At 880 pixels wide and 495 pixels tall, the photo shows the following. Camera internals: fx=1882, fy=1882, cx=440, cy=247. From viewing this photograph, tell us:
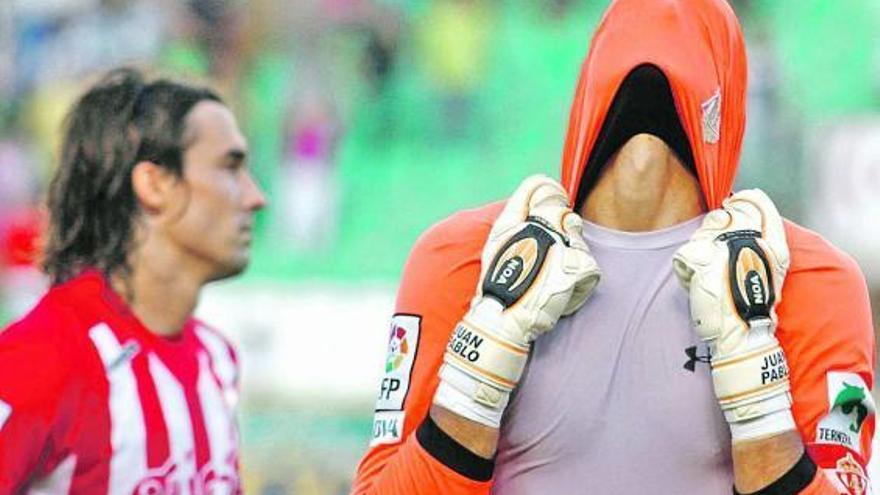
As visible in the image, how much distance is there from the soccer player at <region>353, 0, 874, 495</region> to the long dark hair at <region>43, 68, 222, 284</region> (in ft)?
5.83

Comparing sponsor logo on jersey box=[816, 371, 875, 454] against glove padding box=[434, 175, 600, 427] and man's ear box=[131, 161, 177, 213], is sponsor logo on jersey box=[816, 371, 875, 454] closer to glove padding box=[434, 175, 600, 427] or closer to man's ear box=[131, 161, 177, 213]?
glove padding box=[434, 175, 600, 427]

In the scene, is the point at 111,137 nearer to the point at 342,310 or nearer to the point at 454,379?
the point at 454,379

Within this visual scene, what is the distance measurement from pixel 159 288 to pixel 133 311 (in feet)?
0.33

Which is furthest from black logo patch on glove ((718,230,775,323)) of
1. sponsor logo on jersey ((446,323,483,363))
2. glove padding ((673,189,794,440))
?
sponsor logo on jersey ((446,323,483,363))

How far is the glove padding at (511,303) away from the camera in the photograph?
2537mm

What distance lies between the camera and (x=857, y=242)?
11.0 m

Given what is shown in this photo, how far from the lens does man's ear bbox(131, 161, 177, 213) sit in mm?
4465

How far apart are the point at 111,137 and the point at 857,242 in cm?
724

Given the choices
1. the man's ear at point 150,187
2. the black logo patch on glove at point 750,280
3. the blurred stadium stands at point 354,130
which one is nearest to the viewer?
the black logo patch on glove at point 750,280

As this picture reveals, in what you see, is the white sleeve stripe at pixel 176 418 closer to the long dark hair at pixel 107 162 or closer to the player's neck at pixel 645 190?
the long dark hair at pixel 107 162

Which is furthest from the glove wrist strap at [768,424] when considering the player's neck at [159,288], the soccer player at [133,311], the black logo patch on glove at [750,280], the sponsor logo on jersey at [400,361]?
the player's neck at [159,288]

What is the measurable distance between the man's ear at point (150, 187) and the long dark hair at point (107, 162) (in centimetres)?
2

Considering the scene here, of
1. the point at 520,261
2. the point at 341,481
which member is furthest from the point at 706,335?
the point at 341,481

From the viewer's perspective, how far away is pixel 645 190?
271cm
